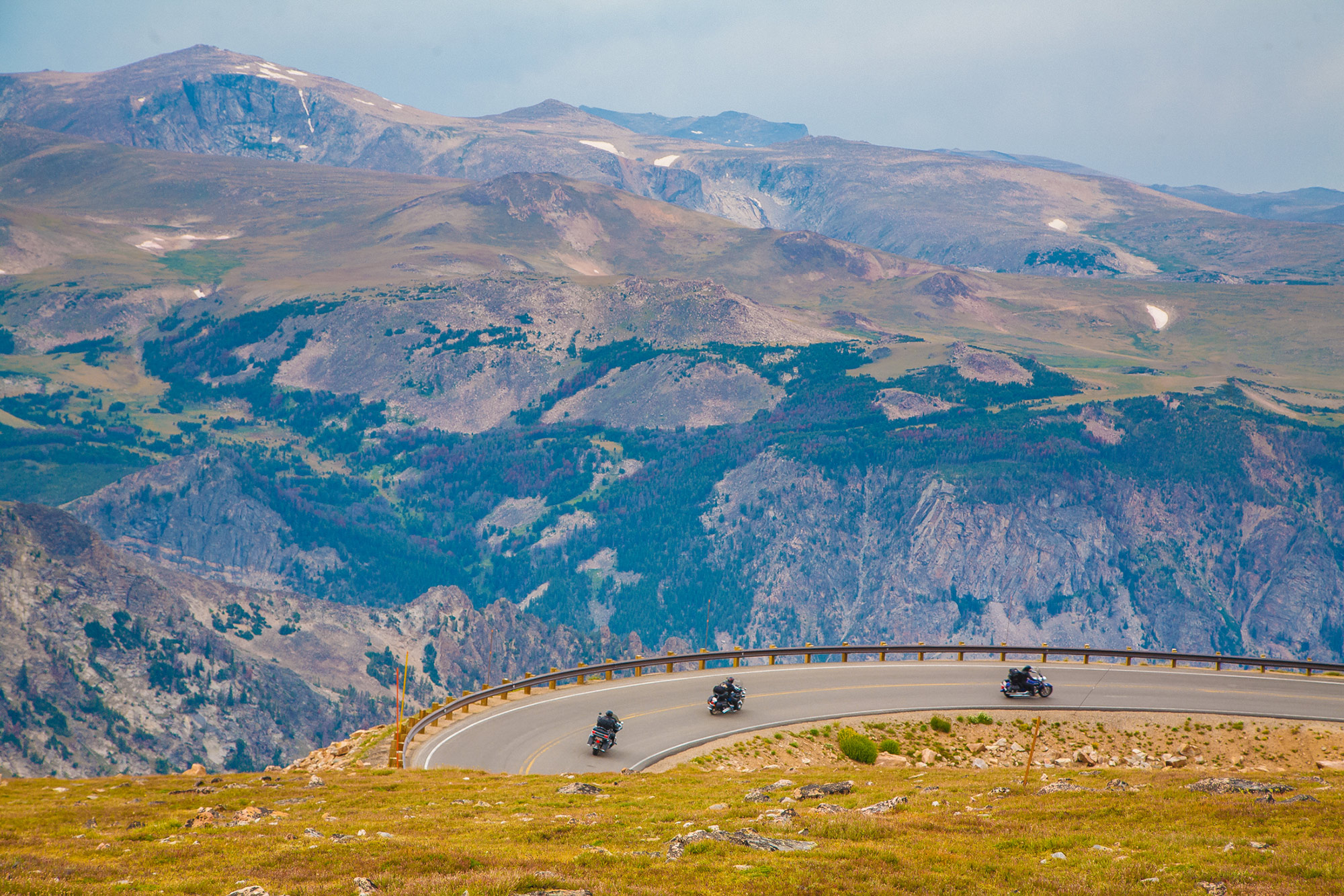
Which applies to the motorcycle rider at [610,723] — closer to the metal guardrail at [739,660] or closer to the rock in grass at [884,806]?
the metal guardrail at [739,660]

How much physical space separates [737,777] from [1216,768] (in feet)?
103

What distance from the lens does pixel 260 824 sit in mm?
40625

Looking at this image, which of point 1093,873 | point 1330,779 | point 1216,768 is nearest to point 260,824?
point 1093,873

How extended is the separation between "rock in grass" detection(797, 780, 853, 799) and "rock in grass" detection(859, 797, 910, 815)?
9.95ft

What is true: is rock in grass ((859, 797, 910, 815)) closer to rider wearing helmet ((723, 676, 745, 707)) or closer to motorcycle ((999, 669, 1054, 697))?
rider wearing helmet ((723, 676, 745, 707))

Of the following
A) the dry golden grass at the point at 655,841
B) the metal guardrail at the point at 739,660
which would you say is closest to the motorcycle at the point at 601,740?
the metal guardrail at the point at 739,660

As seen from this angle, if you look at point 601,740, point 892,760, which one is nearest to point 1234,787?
point 892,760

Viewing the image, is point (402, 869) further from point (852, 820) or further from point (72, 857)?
point (852, 820)

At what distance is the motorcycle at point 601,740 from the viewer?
6500 cm

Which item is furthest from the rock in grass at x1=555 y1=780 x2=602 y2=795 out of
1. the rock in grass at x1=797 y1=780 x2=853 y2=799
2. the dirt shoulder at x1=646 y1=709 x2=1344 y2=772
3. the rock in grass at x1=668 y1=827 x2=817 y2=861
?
the rock in grass at x1=668 y1=827 x2=817 y2=861

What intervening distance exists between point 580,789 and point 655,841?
12.9m

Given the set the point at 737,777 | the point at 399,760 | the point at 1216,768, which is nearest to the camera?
the point at 737,777

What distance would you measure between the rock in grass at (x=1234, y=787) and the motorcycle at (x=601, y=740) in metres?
32.3

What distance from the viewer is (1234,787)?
4372 centimetres
